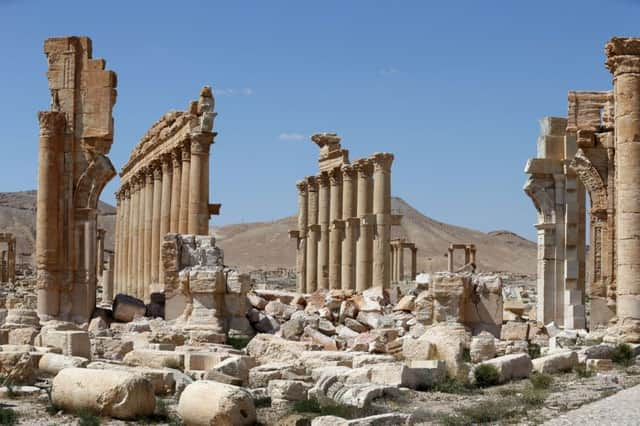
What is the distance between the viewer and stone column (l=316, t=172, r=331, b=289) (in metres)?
39.6

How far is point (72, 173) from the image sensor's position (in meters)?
22.6

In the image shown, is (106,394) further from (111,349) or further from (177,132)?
(177,132)

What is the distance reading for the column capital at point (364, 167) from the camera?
34.9 m

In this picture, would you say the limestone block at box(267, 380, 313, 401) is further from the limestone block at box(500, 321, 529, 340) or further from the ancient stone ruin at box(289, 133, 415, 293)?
the ancient stone ruin at box(289, 133, 415, 293)

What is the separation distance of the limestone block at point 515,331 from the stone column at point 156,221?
16221 mm

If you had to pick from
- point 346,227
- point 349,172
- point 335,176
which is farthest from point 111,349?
point 335,176

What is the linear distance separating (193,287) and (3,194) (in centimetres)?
13027

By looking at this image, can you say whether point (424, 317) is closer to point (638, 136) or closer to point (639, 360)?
point (639, 360)

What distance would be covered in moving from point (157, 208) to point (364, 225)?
314 inches

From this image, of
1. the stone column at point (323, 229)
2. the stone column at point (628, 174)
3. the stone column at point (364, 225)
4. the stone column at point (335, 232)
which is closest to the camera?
the stone column at point (628, 174)

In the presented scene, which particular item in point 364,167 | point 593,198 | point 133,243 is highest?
point 364,167

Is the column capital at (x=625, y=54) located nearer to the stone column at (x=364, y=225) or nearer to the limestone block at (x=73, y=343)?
the limestone block at (x=73, y=343)

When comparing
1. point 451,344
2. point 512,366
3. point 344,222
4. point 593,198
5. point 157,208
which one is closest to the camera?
point 512,366

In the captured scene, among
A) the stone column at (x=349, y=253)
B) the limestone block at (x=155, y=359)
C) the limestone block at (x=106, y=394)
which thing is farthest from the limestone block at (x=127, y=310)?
the stone column at (x=349, y=253)
